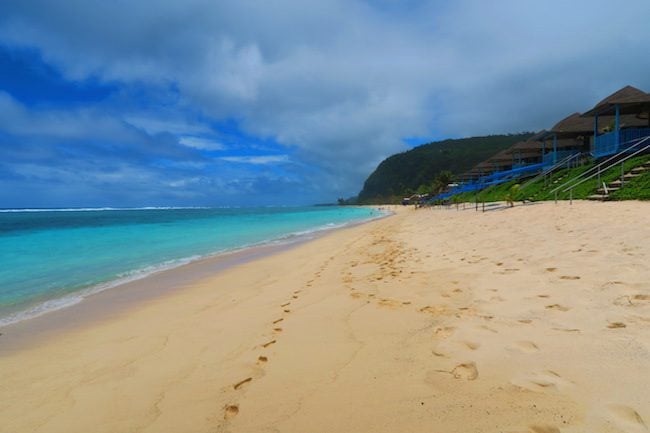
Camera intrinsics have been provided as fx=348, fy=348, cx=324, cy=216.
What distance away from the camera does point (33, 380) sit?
3.32 meters

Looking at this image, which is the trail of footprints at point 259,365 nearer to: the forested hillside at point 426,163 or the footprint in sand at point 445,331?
the footprint in sand at point 445,331

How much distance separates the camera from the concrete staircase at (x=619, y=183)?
12706mm

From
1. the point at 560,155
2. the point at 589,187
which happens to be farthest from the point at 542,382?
the point at 560,155

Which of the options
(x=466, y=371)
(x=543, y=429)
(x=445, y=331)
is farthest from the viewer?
(x=445, y=331)

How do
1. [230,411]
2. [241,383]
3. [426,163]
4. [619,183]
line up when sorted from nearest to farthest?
[230,411], [241,383], [619,183], [426,163]

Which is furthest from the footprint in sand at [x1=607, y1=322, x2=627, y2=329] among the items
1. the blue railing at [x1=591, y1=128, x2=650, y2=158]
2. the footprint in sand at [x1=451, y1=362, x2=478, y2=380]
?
the blue railing at [x1=591, y1=128, x2=650, y2=158]

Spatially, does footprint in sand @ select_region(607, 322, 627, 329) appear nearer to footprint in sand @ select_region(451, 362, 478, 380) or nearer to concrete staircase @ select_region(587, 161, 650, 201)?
footprint in sand @ select_region(451, 362, 478, 380)

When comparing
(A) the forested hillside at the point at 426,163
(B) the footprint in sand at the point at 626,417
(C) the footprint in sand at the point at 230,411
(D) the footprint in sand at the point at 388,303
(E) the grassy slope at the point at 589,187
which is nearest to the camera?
(B) the footprint in sand at the point at 626,417

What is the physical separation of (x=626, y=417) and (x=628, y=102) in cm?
2118

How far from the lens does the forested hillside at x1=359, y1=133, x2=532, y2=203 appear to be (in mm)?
114850

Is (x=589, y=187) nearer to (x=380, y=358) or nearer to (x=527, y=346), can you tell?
→ (x=527, y=346)

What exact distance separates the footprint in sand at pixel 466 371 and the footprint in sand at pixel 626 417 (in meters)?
0.71

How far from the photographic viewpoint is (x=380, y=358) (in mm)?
2801

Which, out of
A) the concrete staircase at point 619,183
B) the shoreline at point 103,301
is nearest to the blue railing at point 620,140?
the concrete staircase at point 619,183
